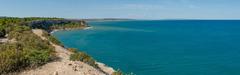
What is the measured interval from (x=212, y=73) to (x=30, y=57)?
21100mm

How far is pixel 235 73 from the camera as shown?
35594 millimetres

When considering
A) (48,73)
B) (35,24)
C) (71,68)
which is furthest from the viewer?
(35,24)

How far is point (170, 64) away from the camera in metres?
40.7

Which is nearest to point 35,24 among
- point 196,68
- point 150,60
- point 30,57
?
point 150,60

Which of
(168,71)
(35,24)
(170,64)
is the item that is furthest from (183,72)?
(35,24)

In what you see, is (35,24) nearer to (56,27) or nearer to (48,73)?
(56,27)

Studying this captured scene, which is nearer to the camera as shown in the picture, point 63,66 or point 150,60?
point 63,66

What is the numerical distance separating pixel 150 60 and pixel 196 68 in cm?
702

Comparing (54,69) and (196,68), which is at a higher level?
(54,69)

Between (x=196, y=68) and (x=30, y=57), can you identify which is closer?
(x=30, y=57)

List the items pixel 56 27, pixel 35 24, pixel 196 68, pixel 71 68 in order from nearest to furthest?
pixel 71 68
pixel 196 68
pixel 35 24
pixel 56 27

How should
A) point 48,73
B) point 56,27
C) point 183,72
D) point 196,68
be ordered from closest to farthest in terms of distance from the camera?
1. point 48,73
2. point 183,72
3. point 196,68
4. point 56,27

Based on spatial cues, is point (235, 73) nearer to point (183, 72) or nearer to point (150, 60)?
point (183, 72)

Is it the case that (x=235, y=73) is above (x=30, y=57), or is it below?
below
